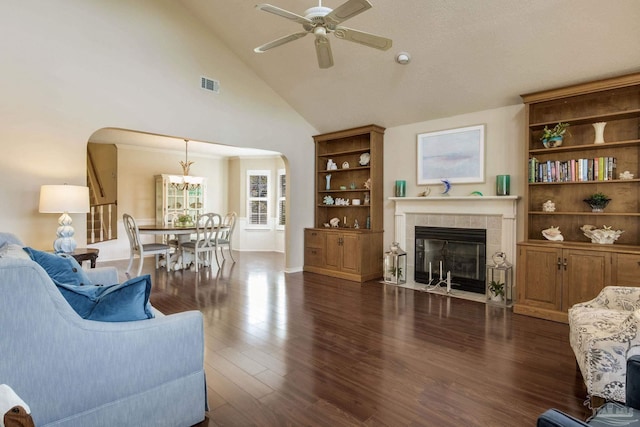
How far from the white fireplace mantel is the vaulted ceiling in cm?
126

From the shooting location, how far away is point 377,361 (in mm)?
2707

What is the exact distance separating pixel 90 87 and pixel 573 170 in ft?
18.8

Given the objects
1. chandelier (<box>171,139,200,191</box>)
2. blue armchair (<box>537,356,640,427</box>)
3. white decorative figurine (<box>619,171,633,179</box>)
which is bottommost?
blue armchair (<box>537,356,640,427</box>)

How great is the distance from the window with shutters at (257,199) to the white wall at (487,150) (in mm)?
4462

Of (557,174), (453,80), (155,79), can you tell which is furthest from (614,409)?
(155,79)

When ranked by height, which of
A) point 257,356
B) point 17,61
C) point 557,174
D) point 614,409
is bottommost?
point 257,356

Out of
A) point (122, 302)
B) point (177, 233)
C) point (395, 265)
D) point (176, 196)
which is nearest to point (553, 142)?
point (395, 265)

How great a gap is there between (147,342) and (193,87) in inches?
163

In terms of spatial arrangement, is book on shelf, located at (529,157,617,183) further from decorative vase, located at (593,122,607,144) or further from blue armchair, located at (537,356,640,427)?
blue armchair, located at (537,356,640,427)

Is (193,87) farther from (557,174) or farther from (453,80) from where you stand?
(557,174)

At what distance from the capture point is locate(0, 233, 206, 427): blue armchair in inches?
54.8

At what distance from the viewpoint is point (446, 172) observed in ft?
16.7

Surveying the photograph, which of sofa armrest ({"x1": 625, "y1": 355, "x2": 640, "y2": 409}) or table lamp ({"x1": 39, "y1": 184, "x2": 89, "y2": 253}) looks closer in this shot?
sofa armrest ({"x1": 625, "y1": 355, "x2": 640, "y2": 409})

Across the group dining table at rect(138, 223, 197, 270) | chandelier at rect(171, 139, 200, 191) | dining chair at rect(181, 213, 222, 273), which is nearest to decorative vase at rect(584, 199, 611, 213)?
dining chair at rect(181, 213, 222, 273)
